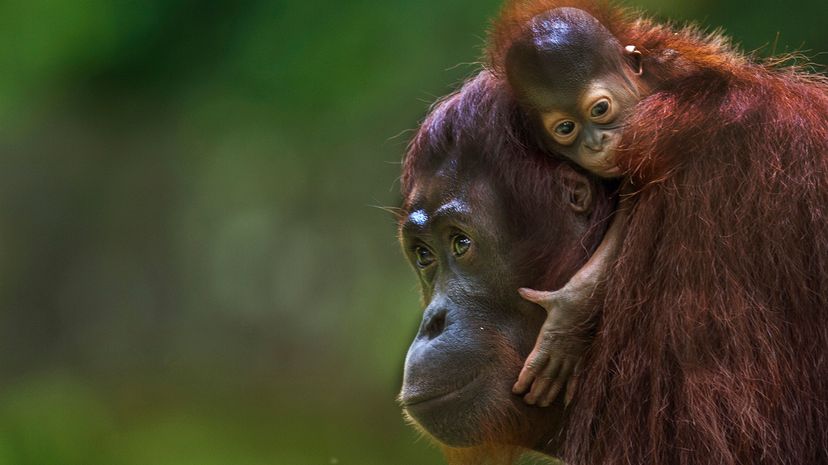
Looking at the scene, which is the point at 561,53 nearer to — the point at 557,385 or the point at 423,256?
the point at 423,256

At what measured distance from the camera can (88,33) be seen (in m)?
8.29

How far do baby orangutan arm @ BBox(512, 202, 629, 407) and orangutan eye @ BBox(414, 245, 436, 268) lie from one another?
0.52m

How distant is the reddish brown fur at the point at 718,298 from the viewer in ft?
10.8

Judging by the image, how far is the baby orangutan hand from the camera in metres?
3.58

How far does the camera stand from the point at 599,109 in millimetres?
3672

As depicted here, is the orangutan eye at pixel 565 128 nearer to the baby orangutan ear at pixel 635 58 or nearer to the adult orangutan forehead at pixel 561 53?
the adult orangutan forehead at pixel 561 53

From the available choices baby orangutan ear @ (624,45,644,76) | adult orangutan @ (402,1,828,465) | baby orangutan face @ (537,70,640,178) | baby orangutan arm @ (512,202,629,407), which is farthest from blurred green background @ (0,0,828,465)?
adult orangutan @ (402,1,828,465)

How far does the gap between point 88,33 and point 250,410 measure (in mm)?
2855

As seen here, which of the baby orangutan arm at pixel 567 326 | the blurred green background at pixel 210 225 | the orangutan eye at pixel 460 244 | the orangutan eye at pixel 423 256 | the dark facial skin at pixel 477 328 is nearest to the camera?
the baby orangutan arm at pixel 567 326

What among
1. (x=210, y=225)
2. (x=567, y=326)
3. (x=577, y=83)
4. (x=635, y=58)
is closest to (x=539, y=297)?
(x=567, y=326)

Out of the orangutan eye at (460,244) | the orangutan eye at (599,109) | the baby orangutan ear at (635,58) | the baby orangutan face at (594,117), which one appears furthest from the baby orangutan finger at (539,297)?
the baby orangutan ear at (635,58)

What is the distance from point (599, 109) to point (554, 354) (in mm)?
751

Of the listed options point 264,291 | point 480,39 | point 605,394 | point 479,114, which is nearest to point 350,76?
point 480,39

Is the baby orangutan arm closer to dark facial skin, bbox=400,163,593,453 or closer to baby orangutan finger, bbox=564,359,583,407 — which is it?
baby orangutan finger, bbox=564,359,583,407
